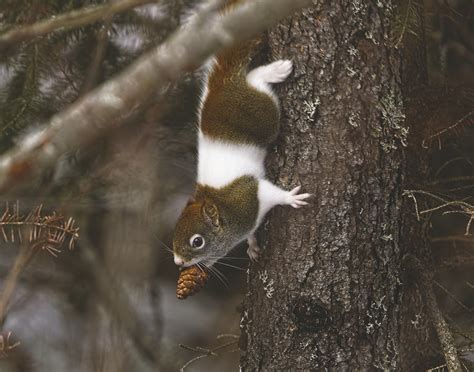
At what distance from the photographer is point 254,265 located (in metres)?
2.43

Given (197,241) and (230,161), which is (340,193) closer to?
(230,161)

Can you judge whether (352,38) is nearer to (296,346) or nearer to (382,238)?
(382,238)

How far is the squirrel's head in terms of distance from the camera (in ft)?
8.53

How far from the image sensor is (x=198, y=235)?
2596 mm

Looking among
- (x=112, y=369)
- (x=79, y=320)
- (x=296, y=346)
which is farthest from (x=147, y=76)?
(x=79, y=320)

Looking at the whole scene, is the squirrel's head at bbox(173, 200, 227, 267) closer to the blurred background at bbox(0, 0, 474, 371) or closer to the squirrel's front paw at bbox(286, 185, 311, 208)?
the blurred background at bbox(0, 0, 474, 371)

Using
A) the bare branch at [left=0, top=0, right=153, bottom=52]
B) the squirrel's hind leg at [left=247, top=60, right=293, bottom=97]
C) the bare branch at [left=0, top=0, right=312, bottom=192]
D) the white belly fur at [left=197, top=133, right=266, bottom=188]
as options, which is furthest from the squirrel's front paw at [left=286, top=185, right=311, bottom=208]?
the bare branch at [left=0, top=0, right=312, bottom=192]

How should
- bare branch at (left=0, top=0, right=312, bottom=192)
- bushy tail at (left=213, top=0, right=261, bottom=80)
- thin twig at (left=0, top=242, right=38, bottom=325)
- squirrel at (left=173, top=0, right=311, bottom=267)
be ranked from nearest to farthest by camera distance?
1. bare branch at (left=0, top=0, right=312, bottom=192)
2. thin twig at (left=0, top=242, right=38, bottom=325)
3. squirrel at (left=173, top=0, right=311, bottom=267)
4. bushy tail at (left=213, top=0, right=261, bottom=80)

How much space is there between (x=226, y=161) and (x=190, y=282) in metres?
0.41

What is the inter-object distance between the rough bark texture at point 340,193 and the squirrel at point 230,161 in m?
0.10

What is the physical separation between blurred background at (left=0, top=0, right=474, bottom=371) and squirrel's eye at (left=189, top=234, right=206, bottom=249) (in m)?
0.15

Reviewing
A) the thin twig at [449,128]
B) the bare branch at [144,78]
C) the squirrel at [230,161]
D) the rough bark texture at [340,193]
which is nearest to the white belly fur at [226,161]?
the squirrel at [230,161]

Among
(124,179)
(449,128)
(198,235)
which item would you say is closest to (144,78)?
(449,128)

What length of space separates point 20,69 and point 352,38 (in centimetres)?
119
